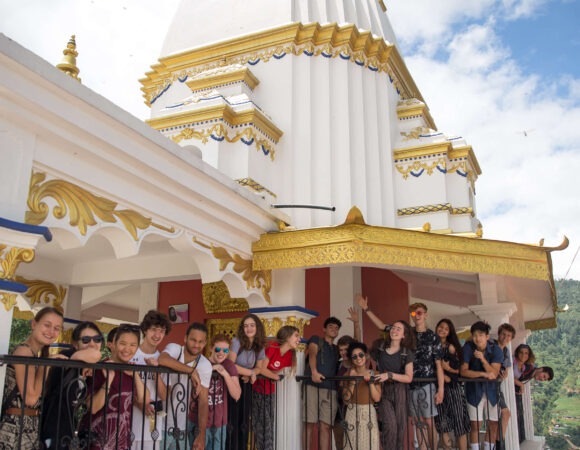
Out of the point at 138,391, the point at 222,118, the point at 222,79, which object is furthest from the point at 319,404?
the point at 222,79

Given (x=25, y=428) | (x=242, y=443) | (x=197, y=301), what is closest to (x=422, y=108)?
(x=197, y=301)

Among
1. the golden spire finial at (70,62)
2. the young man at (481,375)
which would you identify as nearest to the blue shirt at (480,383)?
the young man at (481,375)

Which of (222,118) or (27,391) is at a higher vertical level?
(222,118)

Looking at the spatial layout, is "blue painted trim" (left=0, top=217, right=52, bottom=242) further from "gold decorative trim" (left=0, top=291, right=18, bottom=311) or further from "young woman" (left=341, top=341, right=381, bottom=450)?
"young woman" (left=341, top=341, right=381, bottom=450)

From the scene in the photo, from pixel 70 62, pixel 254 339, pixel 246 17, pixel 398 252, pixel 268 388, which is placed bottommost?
pixel 268 388

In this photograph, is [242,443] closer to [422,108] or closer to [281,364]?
[281,364]

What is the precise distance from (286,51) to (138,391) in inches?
251

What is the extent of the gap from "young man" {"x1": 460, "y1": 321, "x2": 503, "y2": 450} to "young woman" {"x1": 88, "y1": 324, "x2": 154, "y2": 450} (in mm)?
3046

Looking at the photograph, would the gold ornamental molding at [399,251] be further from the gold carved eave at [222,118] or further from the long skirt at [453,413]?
the gold carved eave at [222,118]

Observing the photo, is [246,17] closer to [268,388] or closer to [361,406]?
[268,388]

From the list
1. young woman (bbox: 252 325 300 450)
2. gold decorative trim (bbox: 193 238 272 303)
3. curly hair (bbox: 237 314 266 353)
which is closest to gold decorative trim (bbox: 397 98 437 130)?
gold decorative trim (bbox: 193 238 272 303)

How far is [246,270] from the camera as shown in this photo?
6.20 meters

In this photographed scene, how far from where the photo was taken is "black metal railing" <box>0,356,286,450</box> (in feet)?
10.8

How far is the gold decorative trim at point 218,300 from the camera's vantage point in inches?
309
